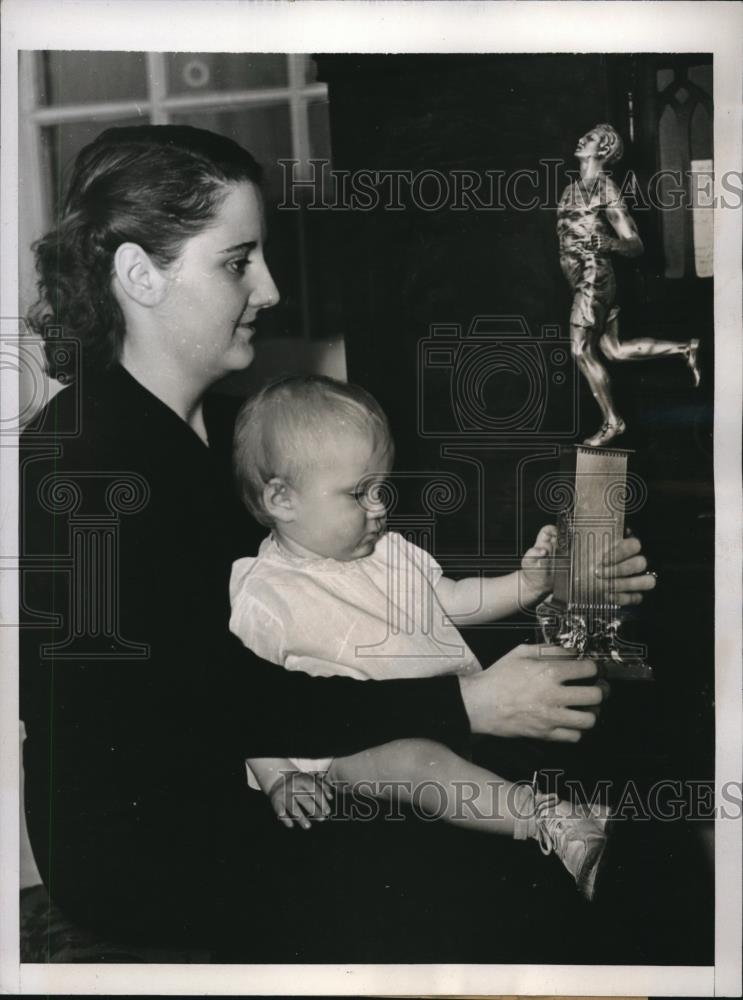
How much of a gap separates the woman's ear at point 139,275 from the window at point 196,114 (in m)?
0.11

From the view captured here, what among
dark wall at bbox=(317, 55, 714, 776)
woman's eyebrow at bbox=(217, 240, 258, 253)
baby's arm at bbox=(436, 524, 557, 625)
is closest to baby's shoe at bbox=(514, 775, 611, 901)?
dark wall at bbox=(317, 55, 714, 776)

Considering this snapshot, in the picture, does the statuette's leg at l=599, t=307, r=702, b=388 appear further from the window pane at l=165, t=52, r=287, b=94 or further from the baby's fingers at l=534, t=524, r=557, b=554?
the window pane at l=165, t=52, r=287, b=94

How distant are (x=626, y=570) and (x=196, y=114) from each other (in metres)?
0.78

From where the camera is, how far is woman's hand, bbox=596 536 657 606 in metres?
1.17

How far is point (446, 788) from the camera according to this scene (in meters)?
1.16

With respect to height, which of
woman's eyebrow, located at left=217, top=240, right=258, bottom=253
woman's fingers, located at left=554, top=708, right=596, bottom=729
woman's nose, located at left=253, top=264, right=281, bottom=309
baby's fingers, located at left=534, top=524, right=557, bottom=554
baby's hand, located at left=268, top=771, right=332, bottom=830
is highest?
woman's eyebrow, located at left=217, top=240, right=258, bottom=253

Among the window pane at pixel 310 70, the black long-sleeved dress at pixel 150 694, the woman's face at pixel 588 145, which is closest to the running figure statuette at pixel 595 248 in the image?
the woman's face at pixel 588 145

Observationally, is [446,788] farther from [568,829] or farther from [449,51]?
[449,51]

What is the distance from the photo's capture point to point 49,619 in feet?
3.85

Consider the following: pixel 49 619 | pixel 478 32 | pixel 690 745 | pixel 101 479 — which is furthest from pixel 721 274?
pixel 49 619

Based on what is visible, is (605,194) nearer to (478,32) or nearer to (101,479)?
(478,32)

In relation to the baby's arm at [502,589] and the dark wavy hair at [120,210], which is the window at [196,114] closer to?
the dark wavy hair at [120,210]

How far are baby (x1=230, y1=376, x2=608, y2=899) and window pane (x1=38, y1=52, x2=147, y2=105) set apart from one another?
1.37ft

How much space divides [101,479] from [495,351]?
0.52 meters
